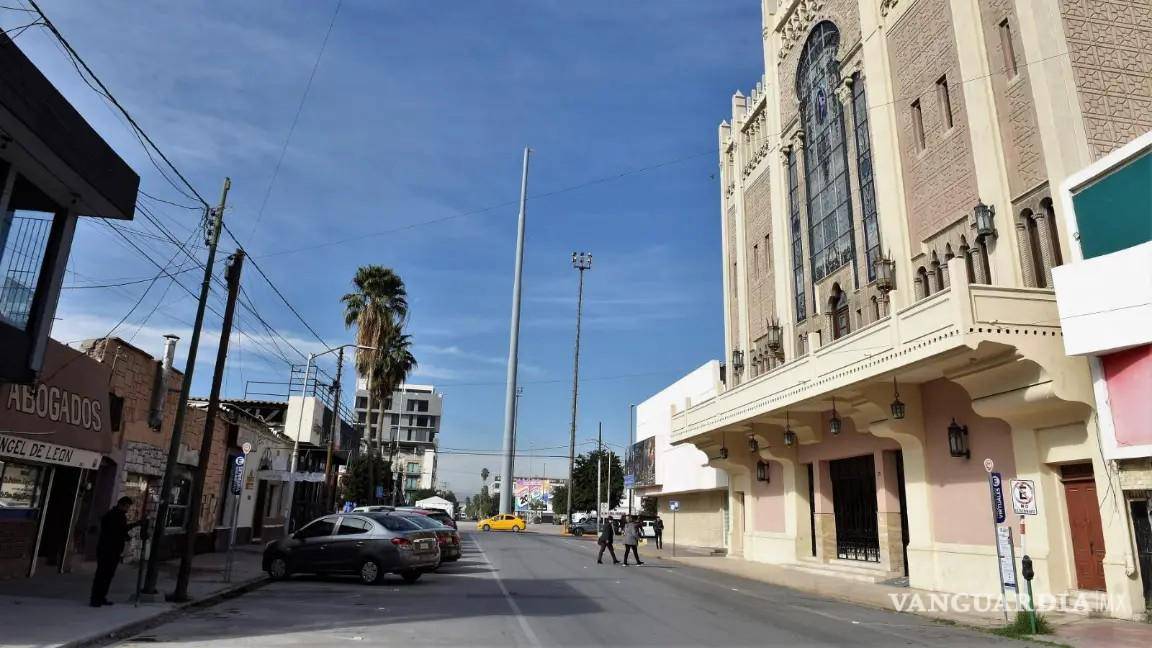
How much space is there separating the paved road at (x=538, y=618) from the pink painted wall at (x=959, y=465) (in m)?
3.85

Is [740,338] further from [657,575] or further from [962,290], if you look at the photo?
[962,290]

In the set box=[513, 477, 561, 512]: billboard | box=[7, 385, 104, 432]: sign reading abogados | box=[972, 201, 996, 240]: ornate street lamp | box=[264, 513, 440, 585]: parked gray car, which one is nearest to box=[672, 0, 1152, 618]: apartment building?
box=[972, 201, 996, 240]: ornate street lamp

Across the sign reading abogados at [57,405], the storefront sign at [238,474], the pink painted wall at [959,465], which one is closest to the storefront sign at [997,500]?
the pink painted wall at [959,465]

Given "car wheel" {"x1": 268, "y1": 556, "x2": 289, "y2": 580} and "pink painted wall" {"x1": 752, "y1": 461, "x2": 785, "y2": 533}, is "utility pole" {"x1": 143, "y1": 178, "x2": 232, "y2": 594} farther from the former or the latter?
"pink painted wall" {"x1": 752, "y1": 461, "x2": 785, "y2": 533}

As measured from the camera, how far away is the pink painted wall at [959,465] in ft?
55.0

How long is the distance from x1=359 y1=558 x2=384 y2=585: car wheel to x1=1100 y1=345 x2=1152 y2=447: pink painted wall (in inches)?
596

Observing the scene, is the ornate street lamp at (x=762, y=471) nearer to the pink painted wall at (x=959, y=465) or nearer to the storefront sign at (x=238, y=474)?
the pink painted wall at (x=959, y=465)

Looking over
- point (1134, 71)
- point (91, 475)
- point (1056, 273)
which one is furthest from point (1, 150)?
point (1134, 71)

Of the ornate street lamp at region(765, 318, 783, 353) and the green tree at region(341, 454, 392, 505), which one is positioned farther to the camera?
the green tree at region(341, 454, 392, 505)

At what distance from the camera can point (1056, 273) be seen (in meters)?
14.0

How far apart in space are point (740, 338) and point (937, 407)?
13.9 metres

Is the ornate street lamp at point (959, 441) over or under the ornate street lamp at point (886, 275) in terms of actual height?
under

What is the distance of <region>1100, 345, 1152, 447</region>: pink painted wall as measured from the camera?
12477 mm

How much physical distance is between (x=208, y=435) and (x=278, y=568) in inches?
204
